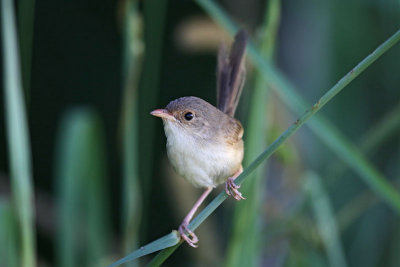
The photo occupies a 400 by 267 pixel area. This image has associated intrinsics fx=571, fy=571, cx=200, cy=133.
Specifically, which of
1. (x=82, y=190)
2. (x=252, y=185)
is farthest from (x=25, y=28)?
(x=252, y=185)

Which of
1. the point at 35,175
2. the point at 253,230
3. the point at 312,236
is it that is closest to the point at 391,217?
the point at 312,236

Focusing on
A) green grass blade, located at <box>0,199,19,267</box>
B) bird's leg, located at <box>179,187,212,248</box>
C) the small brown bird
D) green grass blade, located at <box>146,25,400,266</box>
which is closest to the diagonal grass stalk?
green grass blade, located at <box>146,25,400,266</box>

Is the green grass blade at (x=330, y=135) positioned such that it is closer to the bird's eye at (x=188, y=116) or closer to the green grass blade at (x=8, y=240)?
the bird's eye at (x=188, y=116)

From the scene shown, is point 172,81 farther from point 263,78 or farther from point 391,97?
point 263,78

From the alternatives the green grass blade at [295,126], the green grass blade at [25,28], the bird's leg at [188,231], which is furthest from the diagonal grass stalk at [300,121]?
the green grass blade at [25,28]

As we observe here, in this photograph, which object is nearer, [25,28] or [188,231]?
[188,231]

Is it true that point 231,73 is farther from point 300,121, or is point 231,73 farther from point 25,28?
point 25,28

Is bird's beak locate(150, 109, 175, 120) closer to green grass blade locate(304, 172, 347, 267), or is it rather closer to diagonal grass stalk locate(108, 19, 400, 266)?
diagonal grass stalk locate(108, 19, 400, 266)
